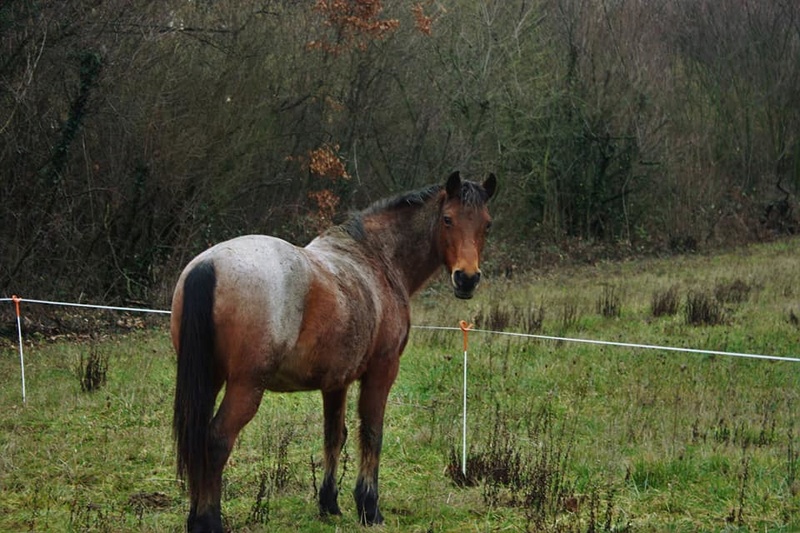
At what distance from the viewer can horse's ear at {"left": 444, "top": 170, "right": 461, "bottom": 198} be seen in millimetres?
6117

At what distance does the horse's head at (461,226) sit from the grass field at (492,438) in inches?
53.7

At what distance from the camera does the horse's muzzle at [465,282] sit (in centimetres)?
599

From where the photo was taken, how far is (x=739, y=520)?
18.1ft

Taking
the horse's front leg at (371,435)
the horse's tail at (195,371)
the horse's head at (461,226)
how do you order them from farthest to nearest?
the horse's head at (461,226) < the horse's front leg at (371,435) < the horse's tail at (195,371)

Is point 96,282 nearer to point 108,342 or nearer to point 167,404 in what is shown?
point 108,342

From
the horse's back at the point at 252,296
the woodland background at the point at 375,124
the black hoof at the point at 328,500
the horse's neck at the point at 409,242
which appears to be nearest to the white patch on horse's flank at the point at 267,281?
the horse's back at the point at 252,296

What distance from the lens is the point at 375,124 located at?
21.1 meters

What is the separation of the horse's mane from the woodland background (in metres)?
8.11

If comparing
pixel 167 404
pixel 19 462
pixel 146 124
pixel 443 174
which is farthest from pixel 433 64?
pixel 19 462

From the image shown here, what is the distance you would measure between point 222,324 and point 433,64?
18887 mm

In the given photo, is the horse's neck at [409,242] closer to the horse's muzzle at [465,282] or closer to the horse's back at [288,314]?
the horse's muzzle at [465,282]

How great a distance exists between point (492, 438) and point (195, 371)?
10.5 feet

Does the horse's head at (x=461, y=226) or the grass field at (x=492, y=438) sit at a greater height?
the horse's head at (x=461, y=226)

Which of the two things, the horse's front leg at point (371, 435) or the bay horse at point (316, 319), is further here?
the horse's front leg at point (371, 435)
